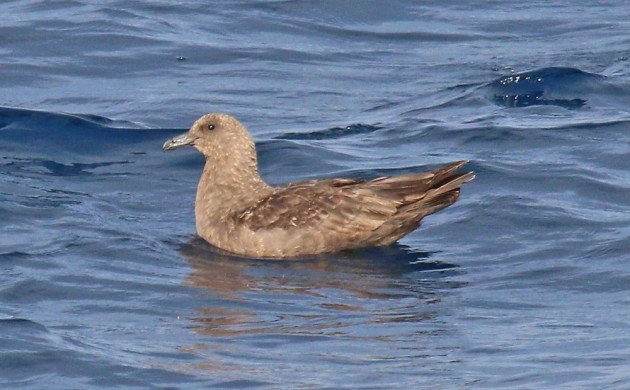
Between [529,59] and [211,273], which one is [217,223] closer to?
[211,273]

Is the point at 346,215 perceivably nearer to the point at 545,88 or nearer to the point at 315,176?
the point at 315,176

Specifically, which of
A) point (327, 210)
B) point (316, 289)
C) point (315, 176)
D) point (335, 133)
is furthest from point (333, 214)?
point (335, 133)

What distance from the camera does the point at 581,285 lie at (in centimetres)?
832

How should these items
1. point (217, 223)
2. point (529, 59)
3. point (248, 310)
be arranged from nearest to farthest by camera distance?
point (248, 310)
point (217, 223)
point (529, 59)

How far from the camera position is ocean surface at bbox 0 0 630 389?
23.0 ft

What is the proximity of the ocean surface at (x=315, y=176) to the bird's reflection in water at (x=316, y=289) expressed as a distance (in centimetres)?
2

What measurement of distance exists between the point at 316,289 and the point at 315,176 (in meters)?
2.87

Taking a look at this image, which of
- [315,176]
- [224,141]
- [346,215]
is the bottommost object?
[315,176]

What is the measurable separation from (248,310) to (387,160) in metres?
3.85

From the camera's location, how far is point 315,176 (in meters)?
11.0

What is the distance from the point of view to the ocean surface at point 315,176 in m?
7.01

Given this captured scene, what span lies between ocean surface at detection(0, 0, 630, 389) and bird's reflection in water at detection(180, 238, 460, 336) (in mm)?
24

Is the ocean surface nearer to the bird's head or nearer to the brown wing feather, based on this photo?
the brown wing feather

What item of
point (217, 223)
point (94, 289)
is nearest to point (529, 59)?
point (217, 223)
